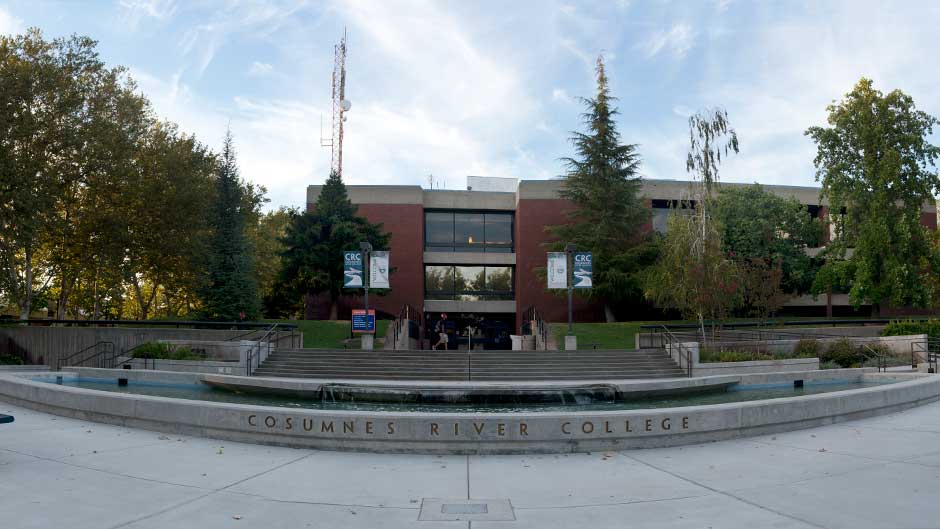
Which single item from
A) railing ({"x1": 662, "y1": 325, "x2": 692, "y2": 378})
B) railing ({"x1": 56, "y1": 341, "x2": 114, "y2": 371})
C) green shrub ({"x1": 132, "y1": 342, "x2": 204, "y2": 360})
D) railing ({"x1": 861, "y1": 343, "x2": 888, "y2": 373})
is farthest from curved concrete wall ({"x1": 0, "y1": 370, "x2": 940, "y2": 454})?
railing ({"x1": 56, "y1": 341, "x2": 114, "y2": 371})

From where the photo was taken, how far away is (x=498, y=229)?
45.4 m

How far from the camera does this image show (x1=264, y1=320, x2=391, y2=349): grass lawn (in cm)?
3245

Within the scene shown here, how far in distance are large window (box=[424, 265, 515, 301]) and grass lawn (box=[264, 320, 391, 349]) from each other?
7599 millimetres

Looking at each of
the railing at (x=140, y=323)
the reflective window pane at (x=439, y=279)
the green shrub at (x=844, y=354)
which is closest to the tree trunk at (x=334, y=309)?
the railing at (x=140, y=323)

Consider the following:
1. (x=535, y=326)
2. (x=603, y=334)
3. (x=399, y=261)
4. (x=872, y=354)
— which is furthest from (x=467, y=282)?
(x=872, y=354)

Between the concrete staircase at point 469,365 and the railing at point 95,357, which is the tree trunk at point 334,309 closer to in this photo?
the concrete staircase at point 469,365

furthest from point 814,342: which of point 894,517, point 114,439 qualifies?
point 114,439

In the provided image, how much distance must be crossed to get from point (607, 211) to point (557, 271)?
10.3 metres

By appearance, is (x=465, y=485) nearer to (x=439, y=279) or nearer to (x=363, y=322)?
(x=363, y=322)

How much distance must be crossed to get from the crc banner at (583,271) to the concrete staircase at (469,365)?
148 inches

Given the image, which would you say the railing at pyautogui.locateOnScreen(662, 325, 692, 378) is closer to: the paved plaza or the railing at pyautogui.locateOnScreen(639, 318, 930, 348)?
the railing at pyautogui.locateOnScreen(639, 318, 930, 348)

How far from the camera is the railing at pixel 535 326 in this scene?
3294cm

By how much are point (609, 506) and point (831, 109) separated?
133 ft

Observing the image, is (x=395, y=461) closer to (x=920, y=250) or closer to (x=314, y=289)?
(x=314, y=289)
